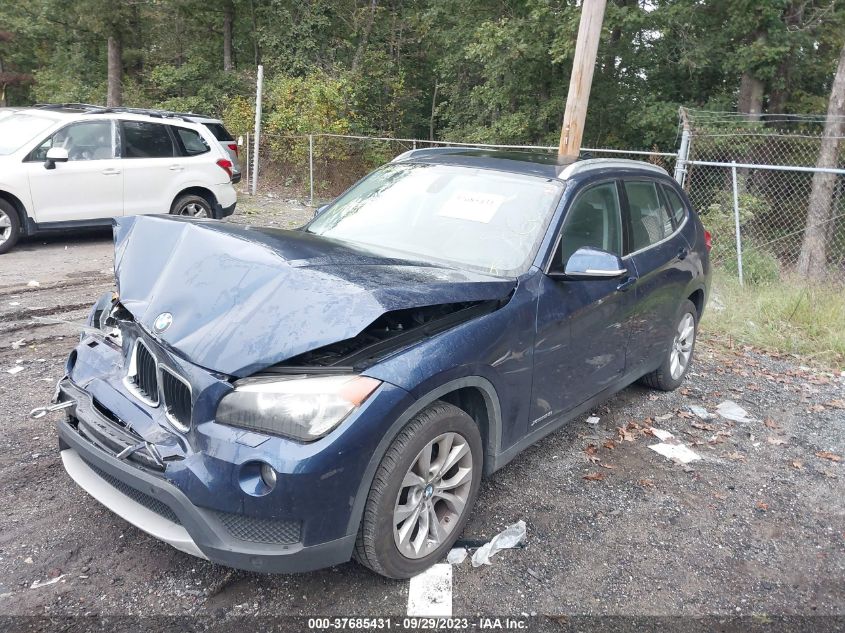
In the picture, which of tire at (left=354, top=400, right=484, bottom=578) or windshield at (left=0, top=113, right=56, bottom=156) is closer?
tire at (left=354, top=400, right=484, bottom=578)

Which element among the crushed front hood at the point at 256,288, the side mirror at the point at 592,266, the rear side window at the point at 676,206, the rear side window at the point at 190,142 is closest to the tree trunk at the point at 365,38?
the rear side window at the point at 190,142

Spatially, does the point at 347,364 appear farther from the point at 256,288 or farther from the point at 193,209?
the point at 193,209

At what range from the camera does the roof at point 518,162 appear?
3980 mm

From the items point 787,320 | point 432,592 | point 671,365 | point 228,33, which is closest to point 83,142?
point 671,365

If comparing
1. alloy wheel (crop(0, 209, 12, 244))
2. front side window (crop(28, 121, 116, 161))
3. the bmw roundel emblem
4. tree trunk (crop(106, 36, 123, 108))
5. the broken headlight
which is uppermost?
tree trunk (crop(106, 36, 123, 108))

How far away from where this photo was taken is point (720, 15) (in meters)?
18.4

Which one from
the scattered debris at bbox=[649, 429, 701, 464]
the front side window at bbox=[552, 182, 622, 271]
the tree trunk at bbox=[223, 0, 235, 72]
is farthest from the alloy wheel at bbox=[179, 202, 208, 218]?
the tree trunk at bbox=[223, 0, 235, 72]

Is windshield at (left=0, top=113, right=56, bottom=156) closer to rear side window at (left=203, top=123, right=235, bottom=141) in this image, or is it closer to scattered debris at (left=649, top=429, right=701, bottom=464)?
rear side window at (left=203, top=123, right=235, bottom=141)

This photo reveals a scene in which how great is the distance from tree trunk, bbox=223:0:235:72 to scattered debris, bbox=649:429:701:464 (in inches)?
1133

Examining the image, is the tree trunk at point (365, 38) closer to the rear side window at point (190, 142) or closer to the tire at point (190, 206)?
the rear side window at point (190, 142)

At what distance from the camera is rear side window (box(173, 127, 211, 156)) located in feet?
32.8

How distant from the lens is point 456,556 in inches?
121

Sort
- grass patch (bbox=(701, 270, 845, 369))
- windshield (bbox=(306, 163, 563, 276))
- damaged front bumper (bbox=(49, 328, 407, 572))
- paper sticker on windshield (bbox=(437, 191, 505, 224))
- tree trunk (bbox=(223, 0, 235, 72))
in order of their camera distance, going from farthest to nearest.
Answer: tree trunk (bbox=(223, 0, 235, 72)) < grass patch (bbox=(701, 270, 845, 369)) < paper sticker on windshield (bbox=(437, 191, 505, 224)) < windshield (bbox=(306, 163, 563, 276)) < damaged front bumper (bbox=(49, 328, 407, 572))

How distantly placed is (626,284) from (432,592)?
7.34 feet
